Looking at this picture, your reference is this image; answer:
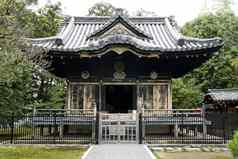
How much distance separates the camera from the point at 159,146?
16.3m

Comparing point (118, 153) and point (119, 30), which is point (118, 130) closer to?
point (118, 153)

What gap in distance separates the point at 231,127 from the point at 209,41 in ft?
14.3

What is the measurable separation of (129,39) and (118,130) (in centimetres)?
436

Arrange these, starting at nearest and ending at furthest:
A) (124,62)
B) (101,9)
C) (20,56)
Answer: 1. (20,56)
2. (124,62)
3. (101,9)

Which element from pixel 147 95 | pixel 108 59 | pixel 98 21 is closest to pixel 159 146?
pixel 147 95

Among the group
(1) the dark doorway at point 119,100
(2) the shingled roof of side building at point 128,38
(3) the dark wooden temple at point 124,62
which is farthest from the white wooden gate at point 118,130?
(1) the dark doorway at point 119,100

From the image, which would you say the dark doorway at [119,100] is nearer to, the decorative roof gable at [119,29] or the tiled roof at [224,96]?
the decorative roof gable at [119,29]

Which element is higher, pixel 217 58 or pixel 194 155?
pixel 217 58

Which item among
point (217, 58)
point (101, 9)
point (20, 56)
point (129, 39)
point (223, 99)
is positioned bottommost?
point (223, 99)

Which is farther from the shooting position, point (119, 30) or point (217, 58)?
point (217, 58)

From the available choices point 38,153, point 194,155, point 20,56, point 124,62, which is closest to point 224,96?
point 124,62

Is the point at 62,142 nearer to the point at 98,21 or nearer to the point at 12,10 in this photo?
the point at 12,10

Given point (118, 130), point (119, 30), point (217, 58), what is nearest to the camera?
point (118, 130)

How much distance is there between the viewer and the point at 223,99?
2411cm
